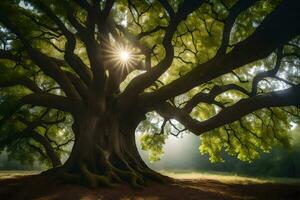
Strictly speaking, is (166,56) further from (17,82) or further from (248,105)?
(17,82)

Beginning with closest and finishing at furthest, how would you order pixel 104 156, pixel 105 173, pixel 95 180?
pixel 95 180 → pixel 105 173 → pixel 104 156

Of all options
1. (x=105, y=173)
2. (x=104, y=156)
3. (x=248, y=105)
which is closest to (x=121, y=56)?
(x=104, y=156)

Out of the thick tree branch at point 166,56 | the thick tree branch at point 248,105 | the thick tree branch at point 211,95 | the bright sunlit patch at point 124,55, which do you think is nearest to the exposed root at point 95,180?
the thick tree branch at point 166,56

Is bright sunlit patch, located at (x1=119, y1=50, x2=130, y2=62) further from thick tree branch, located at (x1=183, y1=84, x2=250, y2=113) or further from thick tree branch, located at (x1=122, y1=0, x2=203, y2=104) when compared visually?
thick tree branch, located at (x1=183, y1=84, x2=250, y2=113)

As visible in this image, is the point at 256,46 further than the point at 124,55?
No

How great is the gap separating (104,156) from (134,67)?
5.22 meters

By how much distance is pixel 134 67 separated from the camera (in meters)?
16.1

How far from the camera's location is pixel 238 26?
1494 cm

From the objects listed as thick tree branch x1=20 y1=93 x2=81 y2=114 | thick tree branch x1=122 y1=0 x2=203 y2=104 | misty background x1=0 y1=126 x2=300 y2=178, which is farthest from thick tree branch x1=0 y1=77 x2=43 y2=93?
misty background x1=0 y1=126 x2=300 y2=178

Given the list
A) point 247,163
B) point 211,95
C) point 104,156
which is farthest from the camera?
point 247,163

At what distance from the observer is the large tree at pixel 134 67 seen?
11008 millimetres

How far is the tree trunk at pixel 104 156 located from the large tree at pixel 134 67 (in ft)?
0.15

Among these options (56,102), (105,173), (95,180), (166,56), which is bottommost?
(95,180)

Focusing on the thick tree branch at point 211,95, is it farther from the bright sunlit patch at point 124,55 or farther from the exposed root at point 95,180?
the exposed root at point 95,180
